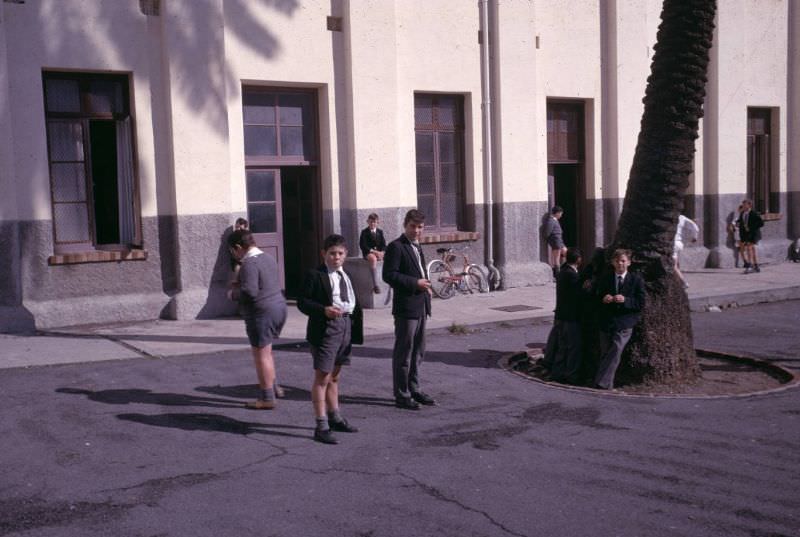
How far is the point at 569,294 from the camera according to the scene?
9602 mm

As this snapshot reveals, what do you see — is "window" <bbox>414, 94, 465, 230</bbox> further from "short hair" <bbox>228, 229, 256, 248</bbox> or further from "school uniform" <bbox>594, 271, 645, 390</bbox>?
"short hair" <bbox>228, 229, 256, 248</bbox>

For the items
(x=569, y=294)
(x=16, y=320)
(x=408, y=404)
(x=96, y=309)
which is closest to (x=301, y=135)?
(x=96, y=309)

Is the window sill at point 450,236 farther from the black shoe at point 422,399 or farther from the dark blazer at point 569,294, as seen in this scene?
the black shoe at point 422,399

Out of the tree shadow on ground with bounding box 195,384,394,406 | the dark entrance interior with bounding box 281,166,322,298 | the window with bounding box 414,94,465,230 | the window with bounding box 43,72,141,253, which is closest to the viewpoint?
the tree shadow on ground with bounding box 195,384,394,406

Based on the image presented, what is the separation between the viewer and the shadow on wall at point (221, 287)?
14.1 meters

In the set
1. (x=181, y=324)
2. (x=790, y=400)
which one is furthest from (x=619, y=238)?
(x=181, y=324)

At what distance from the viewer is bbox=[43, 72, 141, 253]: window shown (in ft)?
43.7

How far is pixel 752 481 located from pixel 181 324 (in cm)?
915

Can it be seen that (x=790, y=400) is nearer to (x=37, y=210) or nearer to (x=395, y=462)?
(x=395, y=462)

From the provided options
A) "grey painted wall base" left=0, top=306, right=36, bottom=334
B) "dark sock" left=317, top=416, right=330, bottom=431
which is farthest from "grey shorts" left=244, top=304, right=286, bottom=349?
"grey painted wall base" left=0, top=306, right=36, bottom=334

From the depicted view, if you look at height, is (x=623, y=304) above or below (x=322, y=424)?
above

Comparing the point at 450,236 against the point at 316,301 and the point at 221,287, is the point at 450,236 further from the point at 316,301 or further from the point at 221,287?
the point at 316,301

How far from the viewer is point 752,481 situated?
6.28m

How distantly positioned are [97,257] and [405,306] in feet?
22.0
